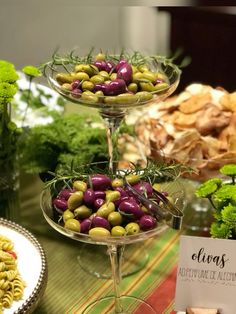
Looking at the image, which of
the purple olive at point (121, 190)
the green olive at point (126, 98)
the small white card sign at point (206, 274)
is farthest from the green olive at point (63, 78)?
the small white card sign at point (206, 274)

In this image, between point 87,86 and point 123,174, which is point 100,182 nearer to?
point 123,174

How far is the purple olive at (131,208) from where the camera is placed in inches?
25.5

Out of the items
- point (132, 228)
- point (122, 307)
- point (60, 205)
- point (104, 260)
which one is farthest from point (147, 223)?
point (104, 260)

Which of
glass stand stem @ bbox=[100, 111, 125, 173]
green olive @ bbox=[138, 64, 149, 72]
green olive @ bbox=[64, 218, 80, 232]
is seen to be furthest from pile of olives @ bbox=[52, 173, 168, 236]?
green olive @ bbox=[138, 64, 149, 72]

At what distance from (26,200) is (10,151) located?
0.18 meters

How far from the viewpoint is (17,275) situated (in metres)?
0.74

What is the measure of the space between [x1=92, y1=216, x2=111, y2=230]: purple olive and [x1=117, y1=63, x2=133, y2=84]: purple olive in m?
0.25

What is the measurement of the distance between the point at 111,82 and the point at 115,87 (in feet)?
0.04

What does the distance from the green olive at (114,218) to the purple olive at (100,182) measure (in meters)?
0.06

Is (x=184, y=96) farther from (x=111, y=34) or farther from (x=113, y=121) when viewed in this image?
(x=111, y=34)

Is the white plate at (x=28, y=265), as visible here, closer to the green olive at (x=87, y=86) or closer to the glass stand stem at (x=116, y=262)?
the glass stand stem at (x=116, y=262)

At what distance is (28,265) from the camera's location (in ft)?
2.53

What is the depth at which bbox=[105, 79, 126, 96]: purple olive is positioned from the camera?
763 millimetres

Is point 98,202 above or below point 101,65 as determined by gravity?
below
